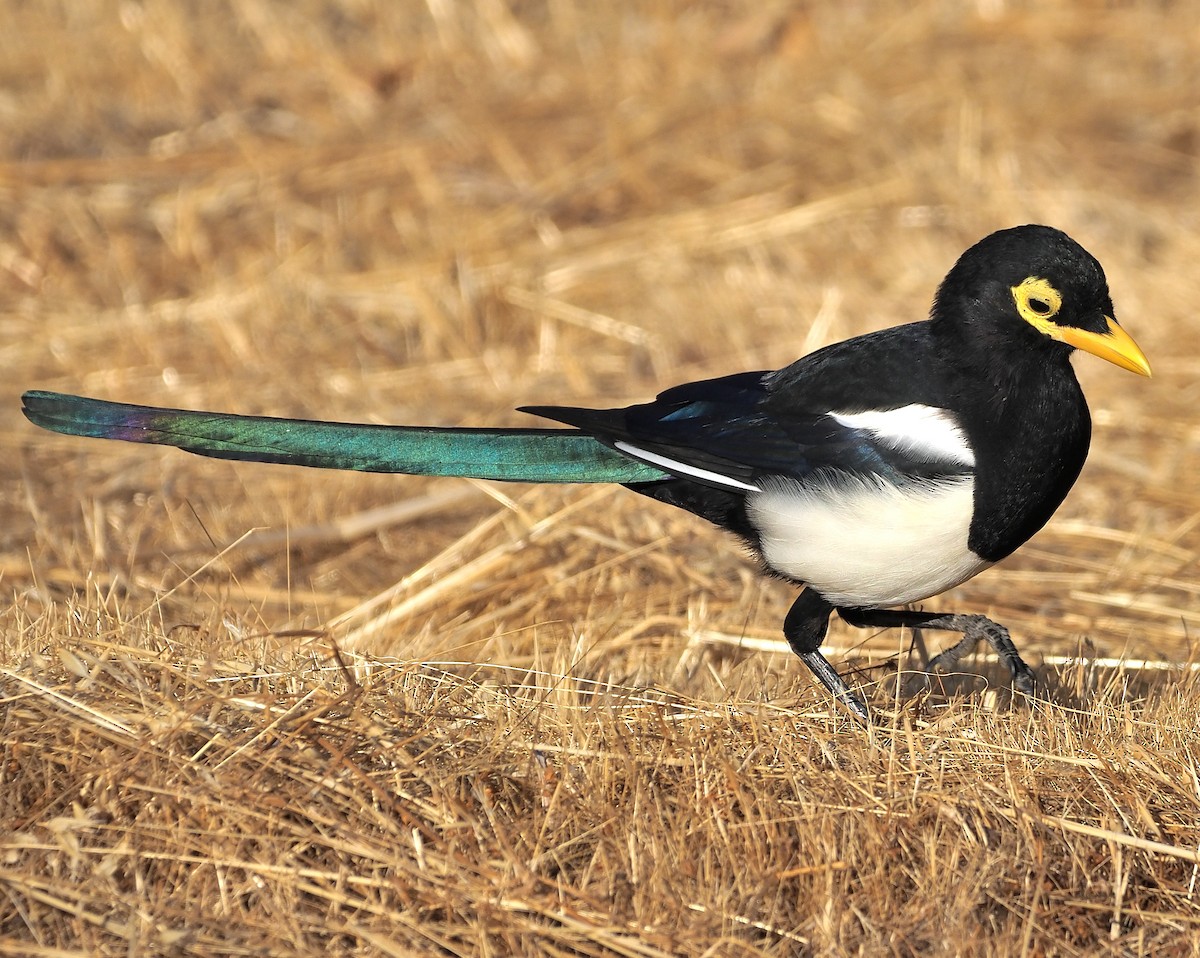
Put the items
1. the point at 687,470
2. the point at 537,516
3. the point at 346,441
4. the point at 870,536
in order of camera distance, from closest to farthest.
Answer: the point at 870,536
the point at 687,470
the point at 346,441
the point at 537,516

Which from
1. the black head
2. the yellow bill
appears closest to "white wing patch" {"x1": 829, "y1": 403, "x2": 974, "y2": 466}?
the black head

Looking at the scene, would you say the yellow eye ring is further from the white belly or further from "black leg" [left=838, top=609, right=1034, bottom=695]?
"black leg" [left=838, top=609, right=1034, bottom=695]

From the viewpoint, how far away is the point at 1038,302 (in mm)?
2771

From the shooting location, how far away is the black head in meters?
2.75

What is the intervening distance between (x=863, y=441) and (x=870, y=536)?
0.18 m

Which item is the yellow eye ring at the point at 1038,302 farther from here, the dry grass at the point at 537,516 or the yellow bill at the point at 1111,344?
the dry grass at the point at 537,516

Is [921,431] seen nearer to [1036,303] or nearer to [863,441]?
[863,441]

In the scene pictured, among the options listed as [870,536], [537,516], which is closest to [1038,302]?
[870,536]

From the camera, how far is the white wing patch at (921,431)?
107 inches

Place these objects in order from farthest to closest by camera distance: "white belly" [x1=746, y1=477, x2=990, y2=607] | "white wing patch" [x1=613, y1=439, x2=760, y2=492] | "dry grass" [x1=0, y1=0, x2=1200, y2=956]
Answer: "white wing patch" [x1=613, y1=439, x2=760, y2=492] → "white belly" [x1=746, y1=477, x2=990, y2=607] → "dry grass" [x1=0, y1=0, x2=1200, y2=956]

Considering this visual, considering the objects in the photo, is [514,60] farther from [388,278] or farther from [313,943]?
[313,943]

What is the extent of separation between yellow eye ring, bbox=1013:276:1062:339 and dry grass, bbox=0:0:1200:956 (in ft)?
2.19

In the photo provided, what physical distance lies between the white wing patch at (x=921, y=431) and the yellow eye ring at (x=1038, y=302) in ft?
0.74

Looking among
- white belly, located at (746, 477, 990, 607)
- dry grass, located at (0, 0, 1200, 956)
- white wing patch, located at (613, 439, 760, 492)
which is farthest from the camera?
white wing patch, located at (613, 439, 760, 492)
